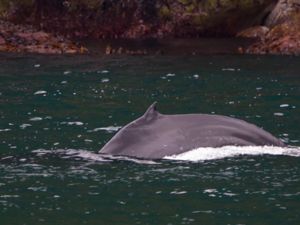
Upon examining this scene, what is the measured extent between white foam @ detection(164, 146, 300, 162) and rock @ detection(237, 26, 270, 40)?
1177 inches

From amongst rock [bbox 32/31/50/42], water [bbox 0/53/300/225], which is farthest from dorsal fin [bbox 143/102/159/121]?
rock [bbox 32/31/50/42]

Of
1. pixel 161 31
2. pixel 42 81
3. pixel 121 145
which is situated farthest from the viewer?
pixel 161 31

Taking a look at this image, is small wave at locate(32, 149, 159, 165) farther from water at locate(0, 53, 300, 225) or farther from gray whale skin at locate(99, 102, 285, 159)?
gray whale skin at locate(99, 102, 285, 159)

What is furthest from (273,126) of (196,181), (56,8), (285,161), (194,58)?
(56,8)

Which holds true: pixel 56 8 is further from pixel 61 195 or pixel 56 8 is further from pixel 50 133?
pixel 61 195

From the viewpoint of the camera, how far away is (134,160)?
17.0m

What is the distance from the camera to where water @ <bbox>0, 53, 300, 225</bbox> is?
14359mm

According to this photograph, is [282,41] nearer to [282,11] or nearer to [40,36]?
[282,11]

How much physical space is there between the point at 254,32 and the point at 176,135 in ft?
106

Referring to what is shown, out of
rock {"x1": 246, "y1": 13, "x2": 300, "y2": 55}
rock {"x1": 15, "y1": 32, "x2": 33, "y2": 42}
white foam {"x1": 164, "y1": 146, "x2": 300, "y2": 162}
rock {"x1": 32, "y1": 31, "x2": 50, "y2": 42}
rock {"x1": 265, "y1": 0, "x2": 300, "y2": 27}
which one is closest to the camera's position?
white foam {"x1": 164, "y1": 146, "x2": 300, "y2": 162}

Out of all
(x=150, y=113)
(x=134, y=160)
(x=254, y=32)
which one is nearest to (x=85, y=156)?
(x=134, y=160)

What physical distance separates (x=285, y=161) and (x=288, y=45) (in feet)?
79.0

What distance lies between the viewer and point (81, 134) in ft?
69.3

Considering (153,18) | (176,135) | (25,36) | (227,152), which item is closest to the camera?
(176,135)
